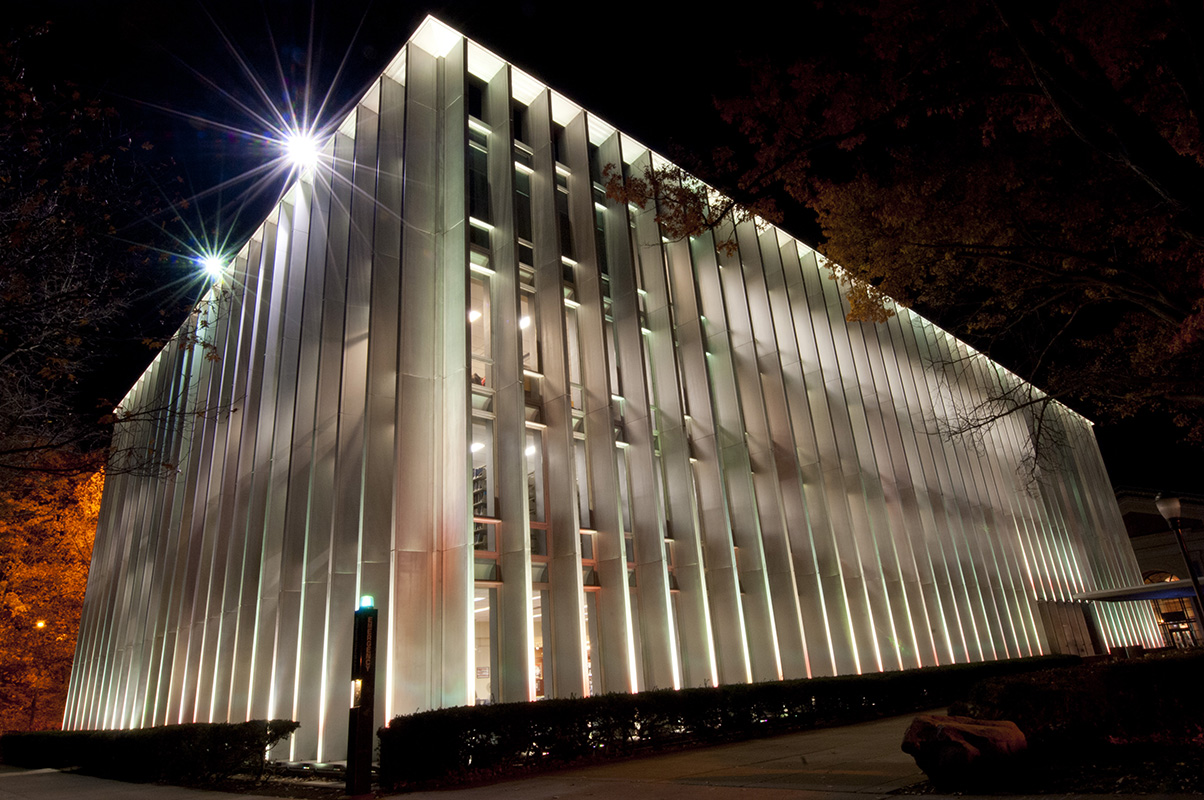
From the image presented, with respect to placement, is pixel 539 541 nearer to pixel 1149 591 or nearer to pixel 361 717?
pixel 361 717

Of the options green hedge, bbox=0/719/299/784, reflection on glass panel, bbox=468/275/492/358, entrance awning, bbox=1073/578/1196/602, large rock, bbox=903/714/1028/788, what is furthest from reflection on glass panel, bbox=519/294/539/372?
entrance awning, bbox=1073/578/1196/602

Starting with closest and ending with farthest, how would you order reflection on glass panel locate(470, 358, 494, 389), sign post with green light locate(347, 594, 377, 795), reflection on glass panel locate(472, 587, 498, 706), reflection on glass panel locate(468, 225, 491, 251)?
1. sign post with green light locate(347, 594, 377, 795)
2. reflection on glass panel locate(470, 358, 494, 389)
3. reflection on glass panel locate(472, 587, 498, 706)
4. reflection on glass panel locate(468, 225, 491, 251)

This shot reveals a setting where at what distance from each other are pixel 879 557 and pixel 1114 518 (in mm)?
32562

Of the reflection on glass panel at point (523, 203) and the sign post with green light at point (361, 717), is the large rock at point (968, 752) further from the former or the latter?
the reflection on glass panel at point (523, 203)

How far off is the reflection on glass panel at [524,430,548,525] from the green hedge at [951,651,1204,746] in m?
9.15

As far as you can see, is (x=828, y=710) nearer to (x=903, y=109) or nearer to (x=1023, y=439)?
(x=903, y=109)

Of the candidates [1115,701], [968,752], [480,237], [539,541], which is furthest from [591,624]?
[968,752]

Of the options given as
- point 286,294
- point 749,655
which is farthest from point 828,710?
point 286,294

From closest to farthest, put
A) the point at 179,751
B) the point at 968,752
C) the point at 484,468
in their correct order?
the point at 968,752, the point at 179,751, the point at 484,468

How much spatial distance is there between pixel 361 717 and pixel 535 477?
7.28 metres

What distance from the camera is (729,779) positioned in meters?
7.90

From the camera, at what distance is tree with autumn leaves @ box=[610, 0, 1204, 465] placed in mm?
7586

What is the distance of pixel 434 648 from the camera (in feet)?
39.1

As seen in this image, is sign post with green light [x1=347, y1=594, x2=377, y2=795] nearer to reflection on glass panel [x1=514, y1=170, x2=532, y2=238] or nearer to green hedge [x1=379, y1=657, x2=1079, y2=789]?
green hedge [x1=379, y1=657, x2=1079, y2=789]
